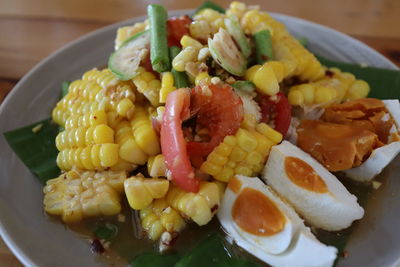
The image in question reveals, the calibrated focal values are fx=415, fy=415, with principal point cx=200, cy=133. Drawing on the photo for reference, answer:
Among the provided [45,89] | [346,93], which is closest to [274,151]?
[346,93]

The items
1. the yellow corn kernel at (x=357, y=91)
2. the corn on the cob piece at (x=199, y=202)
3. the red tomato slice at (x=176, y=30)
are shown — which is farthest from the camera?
the yellow corn kernel at (x=357, y=91)

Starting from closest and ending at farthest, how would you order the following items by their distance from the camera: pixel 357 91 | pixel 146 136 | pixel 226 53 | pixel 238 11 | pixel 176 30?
pixel 146 136 → pixel 226 53 → pixel 176 30 → pixel 357 91 → pixel 238 11

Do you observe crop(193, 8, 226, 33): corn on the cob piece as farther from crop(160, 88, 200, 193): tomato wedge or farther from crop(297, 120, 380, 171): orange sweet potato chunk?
crop(297, 120, 380, 171): orange sweet potato chunk

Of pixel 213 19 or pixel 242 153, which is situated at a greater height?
pixel 213 19

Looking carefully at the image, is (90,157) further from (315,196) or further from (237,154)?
(315,196)

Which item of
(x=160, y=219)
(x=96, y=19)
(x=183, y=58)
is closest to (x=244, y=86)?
(x=183, y=58)

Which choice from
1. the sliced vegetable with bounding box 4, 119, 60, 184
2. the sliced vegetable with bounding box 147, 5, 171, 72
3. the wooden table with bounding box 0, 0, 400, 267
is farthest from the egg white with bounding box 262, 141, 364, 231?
the wooden table with bounding box 0, 0, 400, 267

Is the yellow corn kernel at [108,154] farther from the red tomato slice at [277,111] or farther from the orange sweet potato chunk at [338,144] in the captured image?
the orange sweet potato chunk at [338,144]

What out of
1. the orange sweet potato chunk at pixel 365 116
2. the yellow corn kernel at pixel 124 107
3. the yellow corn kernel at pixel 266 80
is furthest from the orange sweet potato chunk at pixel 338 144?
the yellow corn kernel at pixel 124 107

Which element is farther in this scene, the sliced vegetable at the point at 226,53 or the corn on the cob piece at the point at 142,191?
the sliced vegetable at the point at 226,53
